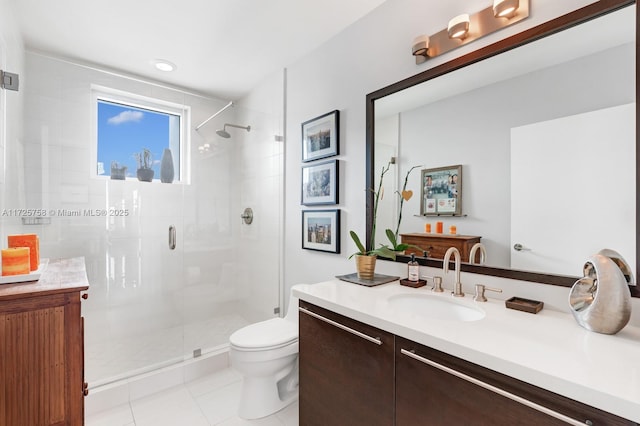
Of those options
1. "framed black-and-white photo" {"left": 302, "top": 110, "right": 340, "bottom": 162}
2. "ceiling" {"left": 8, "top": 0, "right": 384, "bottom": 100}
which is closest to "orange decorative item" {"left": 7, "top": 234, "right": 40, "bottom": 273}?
"ceiling" {"left": 8, "top": 0, "right": 384, "bottom": 100}

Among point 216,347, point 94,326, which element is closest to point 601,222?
point 216,347

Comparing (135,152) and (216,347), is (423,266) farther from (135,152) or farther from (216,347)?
(135,152)

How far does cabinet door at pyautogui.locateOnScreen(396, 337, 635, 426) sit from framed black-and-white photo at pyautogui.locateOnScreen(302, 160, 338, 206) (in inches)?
48.4

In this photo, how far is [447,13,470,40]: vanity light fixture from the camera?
1.37 metres

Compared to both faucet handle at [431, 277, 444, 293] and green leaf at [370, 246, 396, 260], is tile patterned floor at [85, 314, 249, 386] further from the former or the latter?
faucet handle at [431, 277, 444, 293]

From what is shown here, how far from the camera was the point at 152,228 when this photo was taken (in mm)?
2551

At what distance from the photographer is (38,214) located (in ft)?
6.75

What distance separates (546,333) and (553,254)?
1.24ft

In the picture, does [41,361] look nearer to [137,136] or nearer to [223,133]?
[137,136]

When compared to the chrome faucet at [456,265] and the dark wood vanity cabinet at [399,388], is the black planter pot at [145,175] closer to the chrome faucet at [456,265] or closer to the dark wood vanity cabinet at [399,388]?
the dark wood vanity cabinet at [399,388]

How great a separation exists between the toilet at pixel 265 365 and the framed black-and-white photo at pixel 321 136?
1.03m

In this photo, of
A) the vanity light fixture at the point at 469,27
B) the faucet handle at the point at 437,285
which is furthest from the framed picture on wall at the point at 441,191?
the vanity light fixture at the point at 469,27

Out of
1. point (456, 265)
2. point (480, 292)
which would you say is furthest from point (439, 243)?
point (480, 292)

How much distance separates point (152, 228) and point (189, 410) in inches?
56.0
